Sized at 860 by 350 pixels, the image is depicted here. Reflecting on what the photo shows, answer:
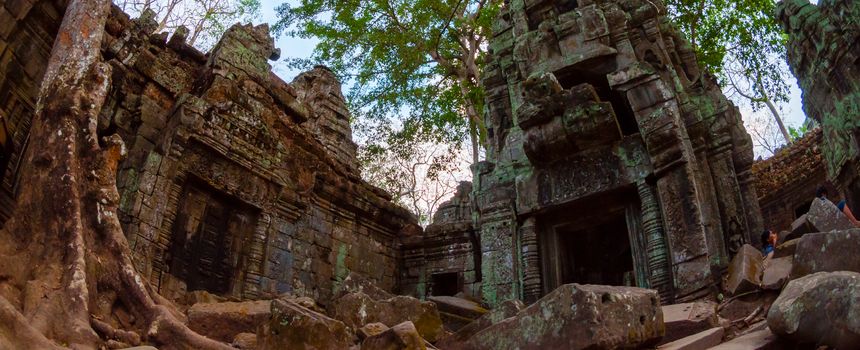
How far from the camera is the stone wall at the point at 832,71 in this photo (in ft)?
24.3

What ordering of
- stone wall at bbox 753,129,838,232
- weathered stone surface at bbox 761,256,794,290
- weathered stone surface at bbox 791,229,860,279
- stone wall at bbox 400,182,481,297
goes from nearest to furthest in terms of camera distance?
weathered stone surface at bbox 791,229,860,279
weathered stone surface at bbox 761,256,794,290
stone wall at bbox 400,182,481,297
stone wall at bbox 753,129,838,232

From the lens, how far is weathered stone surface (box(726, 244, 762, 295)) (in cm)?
449

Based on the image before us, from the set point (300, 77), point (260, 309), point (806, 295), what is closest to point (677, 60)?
point (806, 295)

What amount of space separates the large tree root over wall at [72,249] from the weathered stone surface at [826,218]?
16.1 ft

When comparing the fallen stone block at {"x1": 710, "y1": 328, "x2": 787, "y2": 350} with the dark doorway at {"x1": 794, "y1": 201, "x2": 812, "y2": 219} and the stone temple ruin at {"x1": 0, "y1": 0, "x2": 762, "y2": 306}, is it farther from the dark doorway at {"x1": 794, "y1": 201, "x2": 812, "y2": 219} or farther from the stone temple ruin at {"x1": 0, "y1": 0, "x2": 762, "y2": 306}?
the dark doorway at {"x1": 794, "y1": 201, "x2": 812, "y2": 219}

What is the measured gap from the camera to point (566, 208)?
24.7 feet

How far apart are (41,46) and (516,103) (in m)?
6.02

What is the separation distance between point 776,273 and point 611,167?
3.05 meters

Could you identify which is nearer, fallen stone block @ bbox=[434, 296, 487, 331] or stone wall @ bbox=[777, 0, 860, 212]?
fallen stone block @ bbox=[434, 296, 487, 331]

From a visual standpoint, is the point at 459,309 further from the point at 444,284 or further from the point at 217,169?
the point at 444,284

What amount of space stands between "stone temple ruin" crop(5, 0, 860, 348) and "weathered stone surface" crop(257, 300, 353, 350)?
2.06 meters

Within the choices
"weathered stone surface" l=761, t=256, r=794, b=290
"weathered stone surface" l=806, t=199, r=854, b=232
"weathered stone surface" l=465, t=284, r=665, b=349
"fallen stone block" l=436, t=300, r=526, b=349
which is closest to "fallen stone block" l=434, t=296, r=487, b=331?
"fallen stone block" l=436, t=300, r=526, b=349

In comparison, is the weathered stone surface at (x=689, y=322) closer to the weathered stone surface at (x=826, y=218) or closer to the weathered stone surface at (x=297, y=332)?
the weathered stone surface at (x=826, y=218)

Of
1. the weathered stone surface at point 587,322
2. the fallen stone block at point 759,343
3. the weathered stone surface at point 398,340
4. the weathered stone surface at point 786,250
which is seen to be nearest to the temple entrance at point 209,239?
the weathered stone surface at point 398,340
